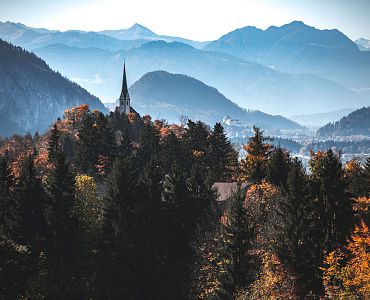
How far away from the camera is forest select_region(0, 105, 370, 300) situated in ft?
124

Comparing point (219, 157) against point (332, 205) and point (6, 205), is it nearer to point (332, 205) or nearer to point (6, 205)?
point (332, 205)

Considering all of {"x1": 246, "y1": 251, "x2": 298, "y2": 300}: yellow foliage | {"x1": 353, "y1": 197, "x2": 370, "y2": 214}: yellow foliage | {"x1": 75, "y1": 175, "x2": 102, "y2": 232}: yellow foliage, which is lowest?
{"x1": 246, "y1": 251, "x2": 298, "y2": 300}: yellow foliage

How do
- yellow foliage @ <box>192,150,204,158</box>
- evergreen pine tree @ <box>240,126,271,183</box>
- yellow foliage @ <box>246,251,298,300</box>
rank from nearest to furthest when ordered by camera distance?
yellow foliage @ <box>246,251,298,300</box>, evergreen pine tree @ <box>240,126,271,183</box>, yellow foliage @ <box>192,150,204,158</box>

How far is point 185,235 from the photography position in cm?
5150

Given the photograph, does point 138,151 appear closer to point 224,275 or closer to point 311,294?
point 224,275

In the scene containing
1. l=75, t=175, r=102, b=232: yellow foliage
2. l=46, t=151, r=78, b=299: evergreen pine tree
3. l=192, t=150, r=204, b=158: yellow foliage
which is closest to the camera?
l=46, t=151, r=78, b=299: evergreen pine tree

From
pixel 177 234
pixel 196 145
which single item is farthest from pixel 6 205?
pixel 196 145

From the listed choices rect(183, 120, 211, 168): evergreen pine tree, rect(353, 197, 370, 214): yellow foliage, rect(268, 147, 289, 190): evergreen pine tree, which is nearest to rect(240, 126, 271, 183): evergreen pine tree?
rect(268, 147, 289, 190): evergreen pine tree

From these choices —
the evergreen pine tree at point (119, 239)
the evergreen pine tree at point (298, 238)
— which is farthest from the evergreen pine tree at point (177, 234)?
the evergreen pine tree at point (298, 238)

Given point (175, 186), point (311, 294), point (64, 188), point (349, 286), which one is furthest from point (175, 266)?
point (349, 286)

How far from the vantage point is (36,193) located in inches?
1865

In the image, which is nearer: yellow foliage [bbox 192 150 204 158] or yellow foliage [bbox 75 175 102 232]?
yellow foliage [bbox 75 175 102 232]

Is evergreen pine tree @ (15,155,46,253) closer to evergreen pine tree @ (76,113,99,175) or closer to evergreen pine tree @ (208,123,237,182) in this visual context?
evergreen pine tree @ (76,113,99,175)

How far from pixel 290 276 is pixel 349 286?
7.12 m
